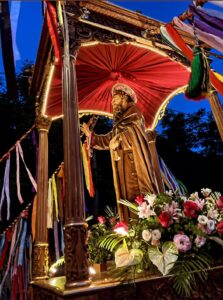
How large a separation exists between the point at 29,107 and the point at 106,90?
727 cm

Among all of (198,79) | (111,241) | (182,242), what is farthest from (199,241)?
(198,79)

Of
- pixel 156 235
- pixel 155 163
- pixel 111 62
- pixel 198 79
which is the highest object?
pixel 111 62

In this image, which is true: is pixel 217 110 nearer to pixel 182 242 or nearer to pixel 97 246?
pixel 182 242

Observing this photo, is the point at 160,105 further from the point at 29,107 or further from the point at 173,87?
the point at 29,107

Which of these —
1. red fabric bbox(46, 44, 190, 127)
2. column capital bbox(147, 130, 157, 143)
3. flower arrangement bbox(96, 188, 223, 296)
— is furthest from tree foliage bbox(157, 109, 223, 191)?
flower arrangement bbox(96, 188, 223, 296)

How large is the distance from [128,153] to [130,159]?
116 millimetres

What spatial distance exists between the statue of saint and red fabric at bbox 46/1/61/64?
67.8 inches

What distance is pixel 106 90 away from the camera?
6.86 metres

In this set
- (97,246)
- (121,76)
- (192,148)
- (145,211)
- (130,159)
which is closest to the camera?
(145,211)

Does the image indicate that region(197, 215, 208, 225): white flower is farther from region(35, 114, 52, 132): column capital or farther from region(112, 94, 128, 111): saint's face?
region(35, 114, 52, 132): column capital

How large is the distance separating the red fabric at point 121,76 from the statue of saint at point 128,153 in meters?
0.75

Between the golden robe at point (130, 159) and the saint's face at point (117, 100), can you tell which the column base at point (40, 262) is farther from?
the saint's face at point (117, 100)

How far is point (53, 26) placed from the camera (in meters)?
4.10

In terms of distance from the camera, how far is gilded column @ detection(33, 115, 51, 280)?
15.5ft
